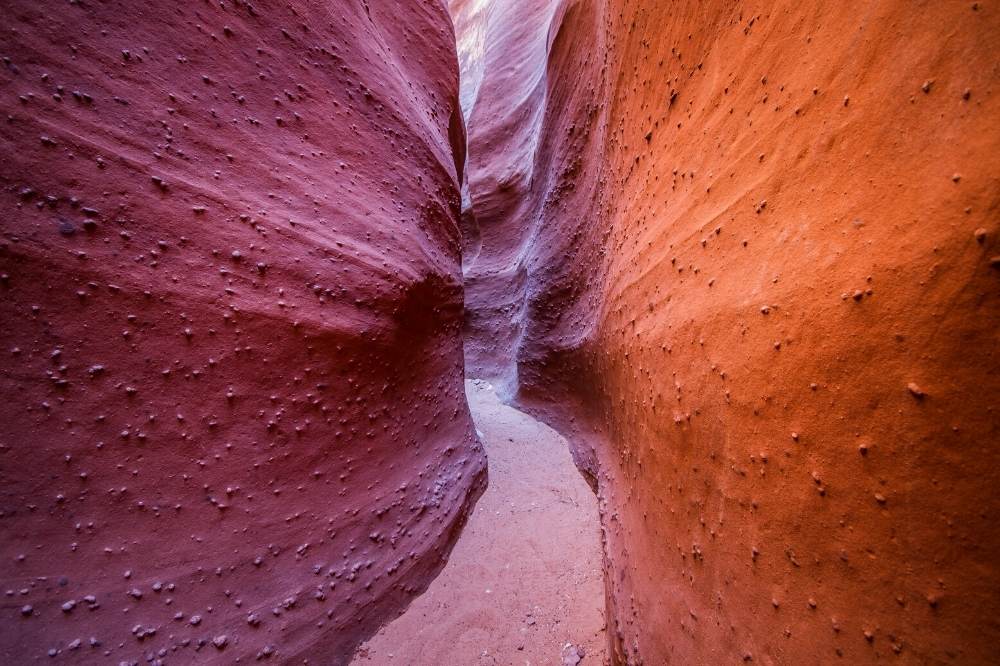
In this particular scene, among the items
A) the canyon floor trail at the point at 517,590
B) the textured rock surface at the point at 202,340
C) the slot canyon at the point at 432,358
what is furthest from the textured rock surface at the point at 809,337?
the textured rock surface at the point at 202,340

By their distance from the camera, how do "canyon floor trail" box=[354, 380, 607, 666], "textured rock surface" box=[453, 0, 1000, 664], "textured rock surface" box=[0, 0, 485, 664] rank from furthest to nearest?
"canyon floor trail" box=[354, 380, 607, 666] < "textured rock surface" box=[0, 0, 485, 664] < "textured rock surface" box=[453, 0, 1000, 664]

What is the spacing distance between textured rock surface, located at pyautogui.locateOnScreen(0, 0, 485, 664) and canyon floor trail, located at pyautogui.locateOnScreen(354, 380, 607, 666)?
0.14 meters

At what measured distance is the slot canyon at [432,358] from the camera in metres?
0.73

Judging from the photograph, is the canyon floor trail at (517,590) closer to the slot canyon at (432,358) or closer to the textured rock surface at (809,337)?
the slot canyon at (432,358)

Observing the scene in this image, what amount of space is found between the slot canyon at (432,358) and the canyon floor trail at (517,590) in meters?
0.02

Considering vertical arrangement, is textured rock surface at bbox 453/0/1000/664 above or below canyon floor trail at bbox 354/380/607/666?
above

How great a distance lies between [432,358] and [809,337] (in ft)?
6.23

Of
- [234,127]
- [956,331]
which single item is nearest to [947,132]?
[956,331]

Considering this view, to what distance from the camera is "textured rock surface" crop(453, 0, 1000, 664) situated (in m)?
0.67

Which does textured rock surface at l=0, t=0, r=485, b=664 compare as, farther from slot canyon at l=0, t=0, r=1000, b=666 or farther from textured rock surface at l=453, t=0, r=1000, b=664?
textured rock surface at l=453, t=0, r=1000, b=664

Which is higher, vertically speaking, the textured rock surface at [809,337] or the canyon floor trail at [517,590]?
the textured rock surface at [809,337]

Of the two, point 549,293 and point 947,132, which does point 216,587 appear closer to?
point 947,132

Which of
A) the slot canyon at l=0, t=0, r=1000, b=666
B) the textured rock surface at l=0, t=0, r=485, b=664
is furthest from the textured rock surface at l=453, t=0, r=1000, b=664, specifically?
the textured rock surface at l=0, t=0, r=485, b=664

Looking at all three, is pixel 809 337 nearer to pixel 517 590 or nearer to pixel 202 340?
pixel 517 590
